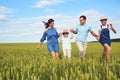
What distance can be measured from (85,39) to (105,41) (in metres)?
0.92

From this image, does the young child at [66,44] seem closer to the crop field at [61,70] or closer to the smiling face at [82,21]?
the smiling face at [82,21]

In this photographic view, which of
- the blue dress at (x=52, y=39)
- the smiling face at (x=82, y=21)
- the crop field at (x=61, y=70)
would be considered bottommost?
the crop field at (x=61, y=70)

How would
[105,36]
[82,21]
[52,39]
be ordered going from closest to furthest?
1. [105,36]
2. [52,39]
3. [82,21]

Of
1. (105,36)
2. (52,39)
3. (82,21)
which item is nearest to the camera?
(105,36)

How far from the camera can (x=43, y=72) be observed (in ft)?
26.9

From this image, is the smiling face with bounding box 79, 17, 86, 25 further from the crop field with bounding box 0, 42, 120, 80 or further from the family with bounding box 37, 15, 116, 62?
the crop field with bounding box 0, 42, 120, 80

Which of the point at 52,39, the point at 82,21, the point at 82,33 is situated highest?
the point at 82,21

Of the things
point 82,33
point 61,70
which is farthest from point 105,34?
point 61,70

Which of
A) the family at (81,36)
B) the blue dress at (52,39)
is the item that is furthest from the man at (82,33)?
the blue dress at (52,39)

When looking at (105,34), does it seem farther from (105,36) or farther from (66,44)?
(66,44)

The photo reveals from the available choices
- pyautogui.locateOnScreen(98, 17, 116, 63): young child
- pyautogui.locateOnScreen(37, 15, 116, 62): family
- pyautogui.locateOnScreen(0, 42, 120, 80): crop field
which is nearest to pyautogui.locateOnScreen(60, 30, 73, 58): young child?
pyautogui.locateOnScreen(37, 15, 116, 62): family

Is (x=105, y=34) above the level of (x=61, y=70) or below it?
above

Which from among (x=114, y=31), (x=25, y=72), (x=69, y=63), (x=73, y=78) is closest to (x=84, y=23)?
(x=114, y=31)

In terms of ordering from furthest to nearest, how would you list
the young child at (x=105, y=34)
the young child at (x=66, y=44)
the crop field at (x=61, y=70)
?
the young child at (x=66, y=44), the young child at (x=105, y=34), the crop field at (x=61, y=70)
